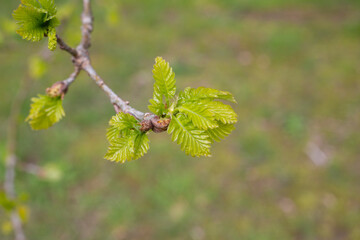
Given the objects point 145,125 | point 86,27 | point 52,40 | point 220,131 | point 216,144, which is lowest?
point 220,131

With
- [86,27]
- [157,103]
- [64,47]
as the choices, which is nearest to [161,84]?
[157,103]

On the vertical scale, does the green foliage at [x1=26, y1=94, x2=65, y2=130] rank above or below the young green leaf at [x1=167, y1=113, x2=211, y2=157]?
above

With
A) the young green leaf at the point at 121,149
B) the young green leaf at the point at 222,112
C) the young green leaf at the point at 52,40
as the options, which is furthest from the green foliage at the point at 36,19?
the young green leaf at the point at 222,112

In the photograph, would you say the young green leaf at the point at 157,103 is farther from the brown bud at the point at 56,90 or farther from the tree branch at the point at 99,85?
the brown bud at the point at 56,90

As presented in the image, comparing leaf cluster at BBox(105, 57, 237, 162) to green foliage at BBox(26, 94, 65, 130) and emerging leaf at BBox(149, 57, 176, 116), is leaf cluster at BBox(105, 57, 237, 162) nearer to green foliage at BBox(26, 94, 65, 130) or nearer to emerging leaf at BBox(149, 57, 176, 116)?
emerging leaf at BBox(149, 57, 176, 116)

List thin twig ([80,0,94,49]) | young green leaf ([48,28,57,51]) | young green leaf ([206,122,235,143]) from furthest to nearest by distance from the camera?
thin twig ([80,0,94,49])
young green leaf ([206,122,235,143])
young green leaf ([48,28,57,51])

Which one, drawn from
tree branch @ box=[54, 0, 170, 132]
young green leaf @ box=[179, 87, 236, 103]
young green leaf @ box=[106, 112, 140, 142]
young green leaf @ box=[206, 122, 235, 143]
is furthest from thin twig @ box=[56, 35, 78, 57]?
young green leaf @ box=[206, 122, 235, 143]

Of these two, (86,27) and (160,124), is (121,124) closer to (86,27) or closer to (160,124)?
(160,124)
